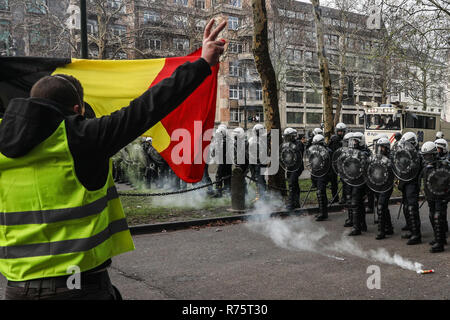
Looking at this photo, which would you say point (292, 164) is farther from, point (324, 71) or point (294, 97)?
point (294, 97)

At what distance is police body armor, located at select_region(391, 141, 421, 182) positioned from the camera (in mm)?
7711

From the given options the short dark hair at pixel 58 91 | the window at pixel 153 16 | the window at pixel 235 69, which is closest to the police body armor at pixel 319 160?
the short dark hair at pixel 58 91

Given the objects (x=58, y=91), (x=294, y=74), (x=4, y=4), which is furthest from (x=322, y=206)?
(x=294, y=74)

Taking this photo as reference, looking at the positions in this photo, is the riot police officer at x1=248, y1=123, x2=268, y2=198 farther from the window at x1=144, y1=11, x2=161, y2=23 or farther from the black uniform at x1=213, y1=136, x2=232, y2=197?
the window at x1=144, y1=11, x2=161, y2=23

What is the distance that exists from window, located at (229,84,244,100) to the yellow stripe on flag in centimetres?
5255

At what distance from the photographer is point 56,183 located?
1898 mm

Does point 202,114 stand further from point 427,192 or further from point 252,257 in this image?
point 427,192

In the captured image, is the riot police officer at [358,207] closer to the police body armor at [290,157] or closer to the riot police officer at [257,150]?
the police body armor at [290,157]

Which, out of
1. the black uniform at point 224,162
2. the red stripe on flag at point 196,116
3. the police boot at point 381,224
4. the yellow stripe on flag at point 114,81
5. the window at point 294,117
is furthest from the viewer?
the window at point 294,117

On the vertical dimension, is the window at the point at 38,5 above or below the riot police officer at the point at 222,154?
above

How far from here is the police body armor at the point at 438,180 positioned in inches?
279
